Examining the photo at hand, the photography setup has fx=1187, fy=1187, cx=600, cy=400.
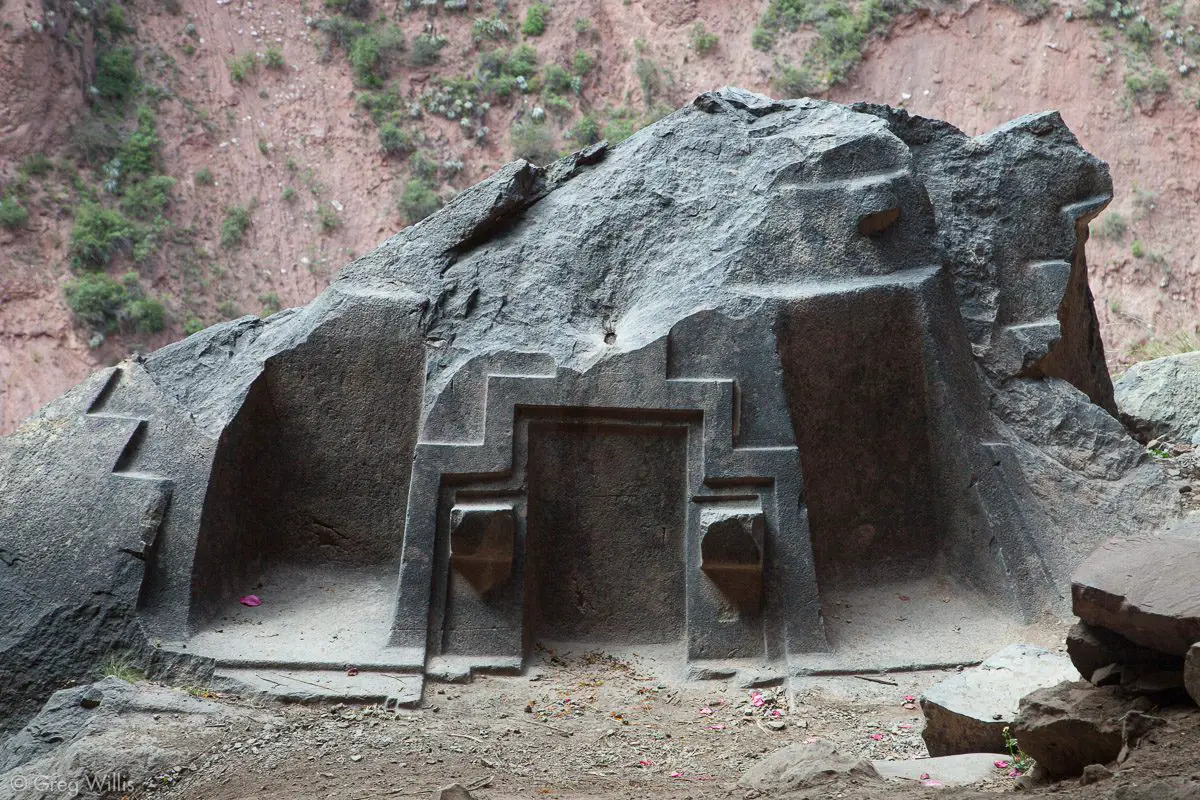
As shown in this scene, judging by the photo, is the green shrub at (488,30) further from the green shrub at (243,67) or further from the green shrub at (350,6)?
the green shrub at (243,67)

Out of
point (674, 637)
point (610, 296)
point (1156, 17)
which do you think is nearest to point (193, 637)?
point (674, 637)

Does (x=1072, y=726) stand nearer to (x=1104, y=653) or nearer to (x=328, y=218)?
(x=1104, y=653)

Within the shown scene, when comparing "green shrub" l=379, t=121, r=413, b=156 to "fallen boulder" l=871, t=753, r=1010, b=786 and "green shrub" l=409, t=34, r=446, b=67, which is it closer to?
"green shrub" l=409, t=34, r=446, b=67

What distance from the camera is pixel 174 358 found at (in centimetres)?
678

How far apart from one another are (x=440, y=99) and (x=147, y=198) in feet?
16.6

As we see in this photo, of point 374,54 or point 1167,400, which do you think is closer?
point 1167,400

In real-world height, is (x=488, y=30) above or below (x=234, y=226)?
above

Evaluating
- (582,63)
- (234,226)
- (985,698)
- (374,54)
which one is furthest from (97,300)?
(985,698)

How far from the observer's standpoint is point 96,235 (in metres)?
17.7

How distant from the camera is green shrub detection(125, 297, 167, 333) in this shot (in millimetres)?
17312

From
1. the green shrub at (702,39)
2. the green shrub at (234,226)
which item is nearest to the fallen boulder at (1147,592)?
the green shrub at (234,226)

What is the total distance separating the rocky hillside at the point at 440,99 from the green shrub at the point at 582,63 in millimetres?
40

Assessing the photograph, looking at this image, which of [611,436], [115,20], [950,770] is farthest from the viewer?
[115,20]

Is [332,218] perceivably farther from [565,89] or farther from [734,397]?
[734,397]
